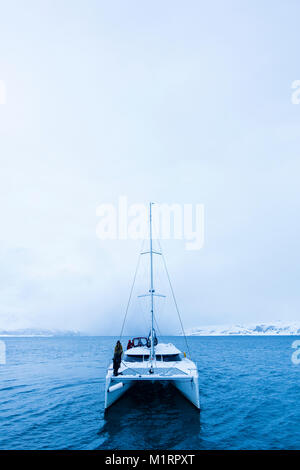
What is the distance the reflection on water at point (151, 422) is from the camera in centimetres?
895

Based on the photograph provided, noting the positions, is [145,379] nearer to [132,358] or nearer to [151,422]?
[151,422]

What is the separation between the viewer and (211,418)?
459 inches

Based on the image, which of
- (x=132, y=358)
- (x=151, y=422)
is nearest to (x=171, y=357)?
(x=132, y=358)

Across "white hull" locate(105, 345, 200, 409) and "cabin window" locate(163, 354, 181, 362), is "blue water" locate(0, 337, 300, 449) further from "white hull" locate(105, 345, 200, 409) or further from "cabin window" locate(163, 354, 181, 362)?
"cabin window" locate(163, 354, 181, 362)

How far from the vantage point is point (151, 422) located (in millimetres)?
10914

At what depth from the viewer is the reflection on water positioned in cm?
895

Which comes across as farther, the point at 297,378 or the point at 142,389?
the point at 297,378

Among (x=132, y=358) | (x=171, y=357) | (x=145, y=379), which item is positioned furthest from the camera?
(x=171, y=357)
